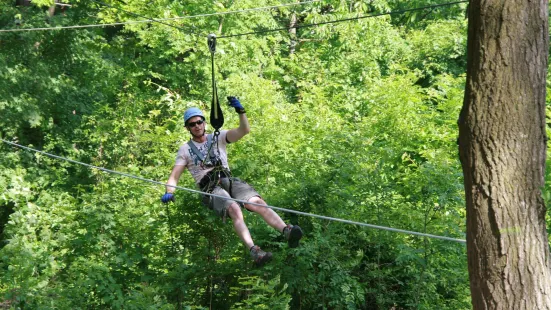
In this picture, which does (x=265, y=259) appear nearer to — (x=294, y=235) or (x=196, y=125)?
(x=294, y=235)

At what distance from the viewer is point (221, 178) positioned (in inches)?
248

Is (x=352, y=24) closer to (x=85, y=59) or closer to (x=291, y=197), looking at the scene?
(x=85, y=59)

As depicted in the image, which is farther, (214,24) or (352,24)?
(352,24)

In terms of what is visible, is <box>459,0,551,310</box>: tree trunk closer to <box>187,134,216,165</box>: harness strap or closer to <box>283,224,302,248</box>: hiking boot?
<box>283,224,302,248</box>: hiking boot

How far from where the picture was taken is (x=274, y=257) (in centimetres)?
649

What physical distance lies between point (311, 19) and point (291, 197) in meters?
11.0

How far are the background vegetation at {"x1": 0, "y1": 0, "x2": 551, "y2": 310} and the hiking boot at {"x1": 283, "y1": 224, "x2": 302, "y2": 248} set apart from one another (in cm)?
37

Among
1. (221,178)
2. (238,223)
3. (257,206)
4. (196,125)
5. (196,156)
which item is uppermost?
(196,125)

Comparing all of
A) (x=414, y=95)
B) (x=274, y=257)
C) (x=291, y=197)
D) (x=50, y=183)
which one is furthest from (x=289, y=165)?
(x=50, y=183)

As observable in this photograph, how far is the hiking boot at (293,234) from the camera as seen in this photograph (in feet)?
19.1

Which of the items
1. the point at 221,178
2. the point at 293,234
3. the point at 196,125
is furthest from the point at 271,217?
the point at 196,125

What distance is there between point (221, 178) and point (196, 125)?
53 cm

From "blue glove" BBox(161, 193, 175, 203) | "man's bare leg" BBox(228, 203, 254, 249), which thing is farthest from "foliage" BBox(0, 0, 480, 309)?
"blue glove" BBox(161, 193, 175, 203)

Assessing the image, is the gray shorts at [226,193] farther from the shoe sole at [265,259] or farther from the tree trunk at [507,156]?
the tree trunk at [507,156]
